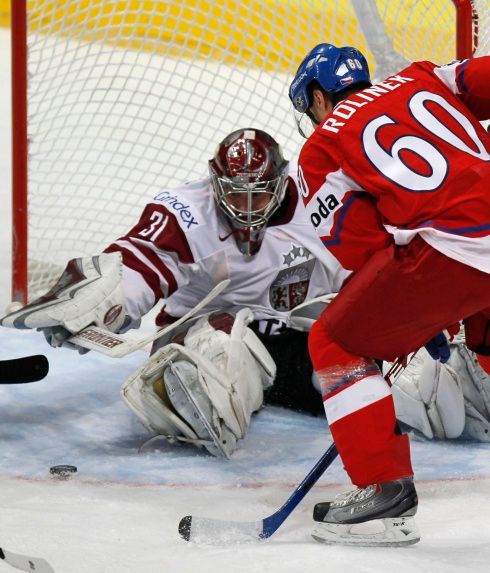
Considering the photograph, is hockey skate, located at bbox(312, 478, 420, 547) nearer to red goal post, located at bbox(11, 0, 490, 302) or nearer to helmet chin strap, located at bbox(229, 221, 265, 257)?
helmet chin strap, located at bbox(229, 221, 265, 257)

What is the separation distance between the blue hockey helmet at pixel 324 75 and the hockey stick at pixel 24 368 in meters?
0.79

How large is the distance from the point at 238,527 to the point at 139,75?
2000mm

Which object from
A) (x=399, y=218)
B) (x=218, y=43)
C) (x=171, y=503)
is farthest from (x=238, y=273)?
(x=218, y=43)

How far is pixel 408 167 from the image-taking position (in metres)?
1.95

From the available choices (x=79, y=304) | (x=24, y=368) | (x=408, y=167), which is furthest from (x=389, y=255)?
(x=24, y=368)

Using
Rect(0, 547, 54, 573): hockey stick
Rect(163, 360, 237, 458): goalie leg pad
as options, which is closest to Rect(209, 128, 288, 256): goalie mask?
Rect(163, 360, 237, 458): goalie leg pad

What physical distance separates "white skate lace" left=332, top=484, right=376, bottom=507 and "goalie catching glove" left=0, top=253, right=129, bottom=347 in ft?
2.66

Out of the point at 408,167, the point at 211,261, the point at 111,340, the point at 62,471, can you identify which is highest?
the point at 408,167

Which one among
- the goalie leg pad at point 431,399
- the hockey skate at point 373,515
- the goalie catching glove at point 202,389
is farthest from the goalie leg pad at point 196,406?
the hockey skate at point 373,515

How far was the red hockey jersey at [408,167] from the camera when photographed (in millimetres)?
1935

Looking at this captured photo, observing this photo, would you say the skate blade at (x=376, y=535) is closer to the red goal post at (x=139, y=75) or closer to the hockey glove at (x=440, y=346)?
the hockey glove at (x=440, y=346)

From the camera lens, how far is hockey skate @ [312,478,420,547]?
1.96 metres

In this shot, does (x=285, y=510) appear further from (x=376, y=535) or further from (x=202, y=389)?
(x=202, y=389)

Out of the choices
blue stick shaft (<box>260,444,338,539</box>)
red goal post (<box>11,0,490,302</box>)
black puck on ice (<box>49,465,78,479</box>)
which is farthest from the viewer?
red goal post (<box>11,0,490,302</box>)
